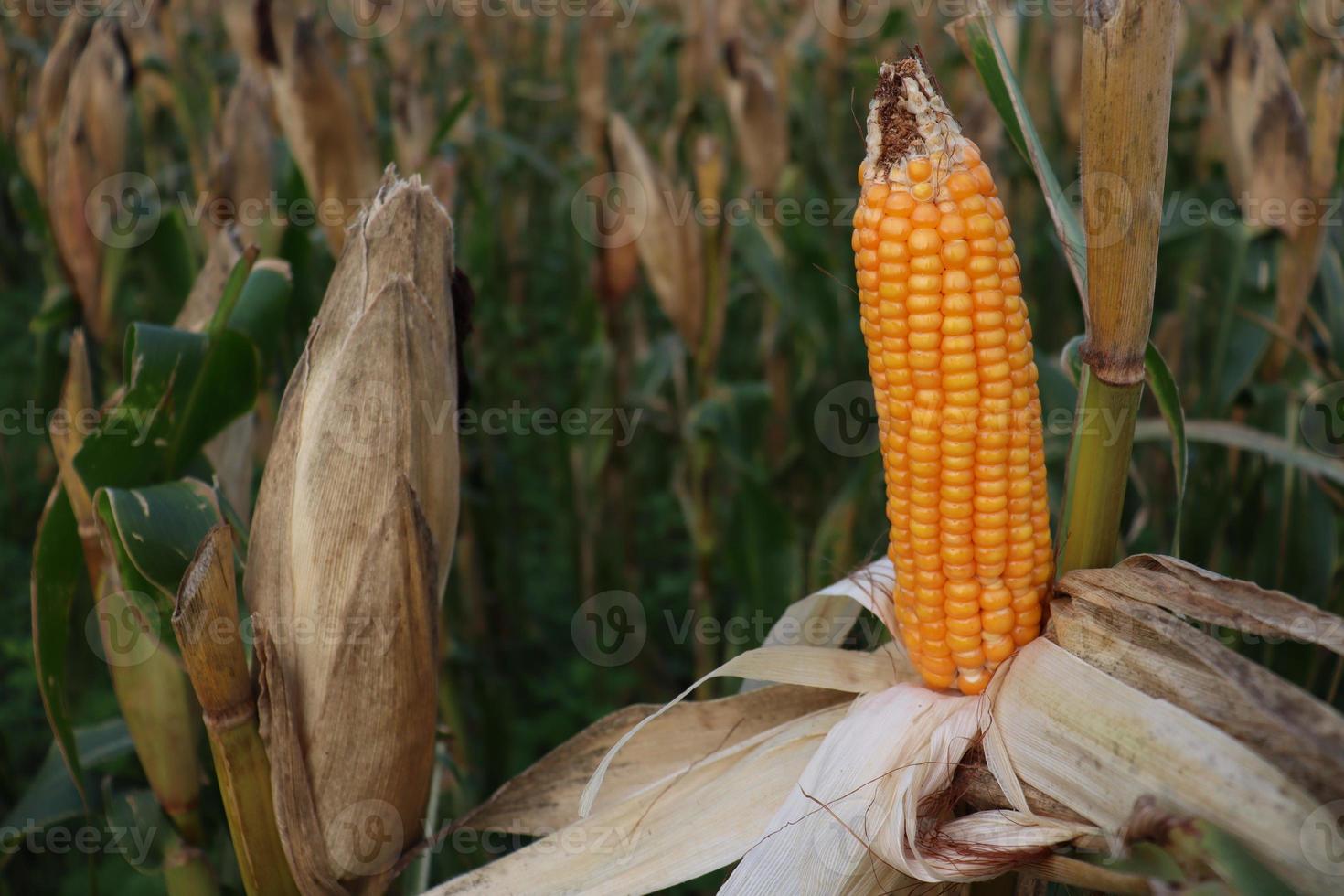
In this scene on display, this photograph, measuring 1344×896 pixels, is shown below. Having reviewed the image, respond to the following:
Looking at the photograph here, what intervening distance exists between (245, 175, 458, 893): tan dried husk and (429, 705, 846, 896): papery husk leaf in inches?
7.0

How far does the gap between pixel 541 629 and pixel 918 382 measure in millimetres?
2884

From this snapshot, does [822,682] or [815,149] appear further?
[815,149]

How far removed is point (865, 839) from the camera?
117 cm

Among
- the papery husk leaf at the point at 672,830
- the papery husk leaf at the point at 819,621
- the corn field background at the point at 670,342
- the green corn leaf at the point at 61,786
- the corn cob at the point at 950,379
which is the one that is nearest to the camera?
the corn cob at the point at 950,379

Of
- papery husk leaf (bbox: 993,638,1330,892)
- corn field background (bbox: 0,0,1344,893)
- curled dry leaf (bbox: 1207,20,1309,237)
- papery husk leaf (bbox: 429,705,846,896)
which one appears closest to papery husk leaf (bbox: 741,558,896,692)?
papery husk leaf (bbox: 429,705,846,896)

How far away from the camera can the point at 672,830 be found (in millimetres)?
1302

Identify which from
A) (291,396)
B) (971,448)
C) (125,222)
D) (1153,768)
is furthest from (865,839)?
(125,222)

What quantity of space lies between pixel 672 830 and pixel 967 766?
1.20 feet

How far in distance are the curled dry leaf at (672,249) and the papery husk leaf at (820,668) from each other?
1734 millimetres

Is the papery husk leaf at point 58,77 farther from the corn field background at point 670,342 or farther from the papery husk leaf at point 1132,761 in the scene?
the papery husk leaf at point 1132,761

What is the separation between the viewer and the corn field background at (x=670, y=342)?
95.8 inches

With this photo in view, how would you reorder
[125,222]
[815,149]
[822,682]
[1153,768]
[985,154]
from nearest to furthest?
[1153,768] → [822,682] → [125,222] → [985,154] → [815,149]

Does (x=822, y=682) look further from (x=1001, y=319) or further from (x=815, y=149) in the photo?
(x=815, y=149)

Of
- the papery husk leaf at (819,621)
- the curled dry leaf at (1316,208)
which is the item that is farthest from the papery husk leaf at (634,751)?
the curled dry leaf at (1316,208)
